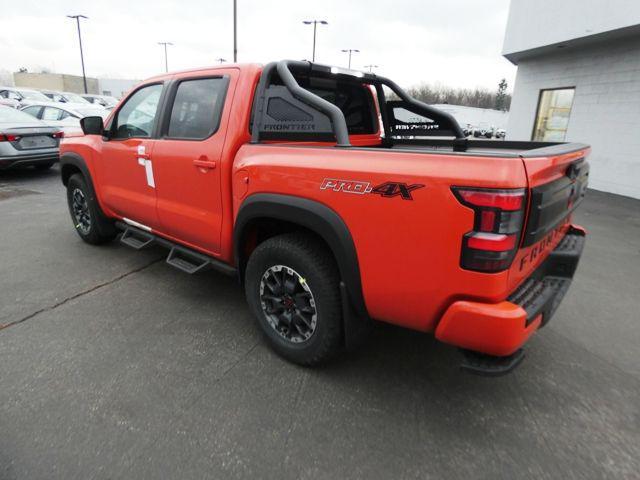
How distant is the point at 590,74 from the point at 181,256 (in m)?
10.5

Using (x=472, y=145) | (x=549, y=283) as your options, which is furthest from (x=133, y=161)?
(x=549, y=283)

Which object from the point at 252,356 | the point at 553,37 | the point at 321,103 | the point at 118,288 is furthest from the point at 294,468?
the point at 553,37

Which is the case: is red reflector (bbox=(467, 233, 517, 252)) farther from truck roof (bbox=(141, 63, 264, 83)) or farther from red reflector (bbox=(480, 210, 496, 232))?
truck roof (bbox=(141, 63, 264, 83))

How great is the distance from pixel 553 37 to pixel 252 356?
10590mm

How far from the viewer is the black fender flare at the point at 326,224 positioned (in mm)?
2150

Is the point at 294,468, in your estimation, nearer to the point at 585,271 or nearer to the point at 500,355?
the point at 500,355

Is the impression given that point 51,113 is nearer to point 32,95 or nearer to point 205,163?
point 32,95

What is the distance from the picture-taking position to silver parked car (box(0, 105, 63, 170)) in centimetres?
805

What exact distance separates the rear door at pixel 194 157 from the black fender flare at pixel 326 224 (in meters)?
0.59

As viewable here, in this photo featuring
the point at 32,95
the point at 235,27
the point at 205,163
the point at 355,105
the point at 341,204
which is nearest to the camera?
the point at 341,204

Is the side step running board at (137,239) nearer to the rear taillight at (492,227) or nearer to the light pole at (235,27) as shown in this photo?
the rear taillight at (492,227)

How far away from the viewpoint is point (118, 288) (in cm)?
380

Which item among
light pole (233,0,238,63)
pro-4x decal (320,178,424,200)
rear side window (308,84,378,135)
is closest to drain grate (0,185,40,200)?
rear side window (308,84,378,135)

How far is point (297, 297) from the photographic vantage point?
101 inches
